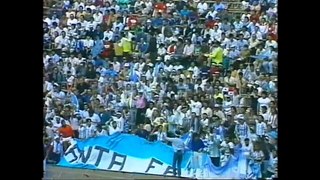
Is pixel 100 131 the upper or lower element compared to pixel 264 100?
lower

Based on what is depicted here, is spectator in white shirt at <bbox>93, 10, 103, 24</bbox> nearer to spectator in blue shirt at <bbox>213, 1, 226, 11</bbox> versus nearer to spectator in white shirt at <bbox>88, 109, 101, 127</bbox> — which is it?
spectator in white shirt at <bbox>88, 109, 101, 127</bbox>

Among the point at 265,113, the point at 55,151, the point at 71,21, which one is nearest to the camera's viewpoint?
the point at 265,113

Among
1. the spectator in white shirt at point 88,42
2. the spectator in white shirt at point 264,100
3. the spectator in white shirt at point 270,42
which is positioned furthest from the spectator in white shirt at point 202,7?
the spectator in white shirt at point 88,42

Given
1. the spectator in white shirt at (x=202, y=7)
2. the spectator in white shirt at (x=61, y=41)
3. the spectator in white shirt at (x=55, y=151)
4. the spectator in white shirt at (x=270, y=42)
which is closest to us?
the spectator in white shirt at (x=270, y=42)

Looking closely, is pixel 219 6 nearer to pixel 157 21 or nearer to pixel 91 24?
pixel 157 21

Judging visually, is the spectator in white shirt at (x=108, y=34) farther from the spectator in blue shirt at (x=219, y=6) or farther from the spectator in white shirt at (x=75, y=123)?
the spectator in blue shirt at (x=219, y=6)

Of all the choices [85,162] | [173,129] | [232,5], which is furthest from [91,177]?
[232,5]

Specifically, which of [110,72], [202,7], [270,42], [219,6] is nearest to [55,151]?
[110,72]

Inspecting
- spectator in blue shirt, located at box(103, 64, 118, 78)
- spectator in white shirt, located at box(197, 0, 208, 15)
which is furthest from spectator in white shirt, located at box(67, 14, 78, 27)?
spectator in white shirt, located at box(197, 0, 208, 15)
